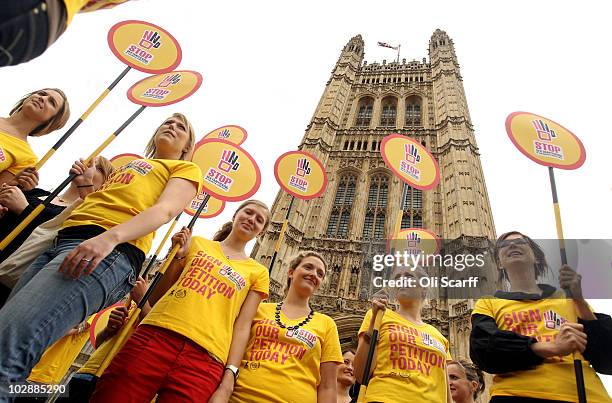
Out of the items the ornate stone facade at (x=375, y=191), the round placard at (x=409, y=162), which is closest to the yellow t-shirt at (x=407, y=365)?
the round placard at (x=409, y=162)

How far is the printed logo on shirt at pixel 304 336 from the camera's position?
89.0 inches

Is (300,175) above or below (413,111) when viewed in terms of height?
below

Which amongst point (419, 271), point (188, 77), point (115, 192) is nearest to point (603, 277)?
point (419, 271)

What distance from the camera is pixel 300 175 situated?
5.91m

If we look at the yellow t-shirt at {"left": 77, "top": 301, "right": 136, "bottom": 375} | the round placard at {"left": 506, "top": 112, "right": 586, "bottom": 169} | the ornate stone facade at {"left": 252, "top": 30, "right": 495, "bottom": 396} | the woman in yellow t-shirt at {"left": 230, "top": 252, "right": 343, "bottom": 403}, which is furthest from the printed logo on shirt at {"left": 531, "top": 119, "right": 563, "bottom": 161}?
the ornate stone facade at {"left": 252, "top": 30, "right": 495, "bottom": 396}

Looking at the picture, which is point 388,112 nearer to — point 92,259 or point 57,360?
point 57,360

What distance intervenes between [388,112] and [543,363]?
80.2 feet

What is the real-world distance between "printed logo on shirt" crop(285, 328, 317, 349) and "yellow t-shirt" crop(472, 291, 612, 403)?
1.09 m

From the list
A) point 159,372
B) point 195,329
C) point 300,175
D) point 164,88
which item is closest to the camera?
point 159,372

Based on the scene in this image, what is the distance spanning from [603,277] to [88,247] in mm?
2966

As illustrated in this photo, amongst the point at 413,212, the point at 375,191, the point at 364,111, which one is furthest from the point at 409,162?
the point at 364,111

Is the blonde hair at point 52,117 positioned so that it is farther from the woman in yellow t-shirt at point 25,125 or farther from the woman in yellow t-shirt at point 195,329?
the woman in yellow t-shirt at point 195,329

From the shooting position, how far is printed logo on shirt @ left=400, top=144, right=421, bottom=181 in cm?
455

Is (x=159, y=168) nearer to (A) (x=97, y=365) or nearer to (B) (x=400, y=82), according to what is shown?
(A) (x=97, y=365)
